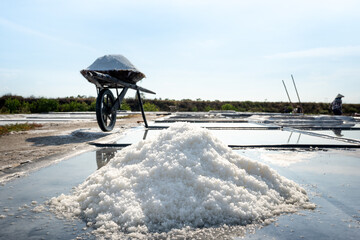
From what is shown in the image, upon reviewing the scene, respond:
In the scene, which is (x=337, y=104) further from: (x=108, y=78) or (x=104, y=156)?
(x=104, y=156)

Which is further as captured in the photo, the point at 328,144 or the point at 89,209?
the point at 328,144

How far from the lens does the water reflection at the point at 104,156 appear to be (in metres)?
4.61

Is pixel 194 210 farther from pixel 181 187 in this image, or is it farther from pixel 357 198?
pixel 357 198

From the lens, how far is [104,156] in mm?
5203

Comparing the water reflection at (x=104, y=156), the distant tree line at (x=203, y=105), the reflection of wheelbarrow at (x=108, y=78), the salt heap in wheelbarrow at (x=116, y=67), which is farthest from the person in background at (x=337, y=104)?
the water reflection at (x=104, y=156)

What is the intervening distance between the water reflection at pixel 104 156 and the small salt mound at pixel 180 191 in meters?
1.30

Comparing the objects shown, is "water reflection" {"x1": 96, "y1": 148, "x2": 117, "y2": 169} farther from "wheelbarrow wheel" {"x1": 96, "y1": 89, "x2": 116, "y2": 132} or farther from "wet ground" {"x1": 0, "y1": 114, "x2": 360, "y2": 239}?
"wheelbarrow wheel" {"x1": 96, "y1": 89, "x2": 116, "y2": 132}

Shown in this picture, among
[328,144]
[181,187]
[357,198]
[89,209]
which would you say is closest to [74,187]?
[89,209]

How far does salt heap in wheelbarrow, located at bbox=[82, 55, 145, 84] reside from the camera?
343 inches

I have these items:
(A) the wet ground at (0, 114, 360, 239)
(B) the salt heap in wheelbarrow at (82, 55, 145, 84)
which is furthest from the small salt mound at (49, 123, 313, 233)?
(B) the salt heap in wheelbarrow at (82, 55, 145, 84)

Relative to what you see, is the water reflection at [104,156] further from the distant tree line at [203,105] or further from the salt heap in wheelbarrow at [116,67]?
the distant tree line at [203,105]

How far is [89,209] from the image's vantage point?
2.50 m

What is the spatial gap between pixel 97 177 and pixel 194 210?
4.33ft

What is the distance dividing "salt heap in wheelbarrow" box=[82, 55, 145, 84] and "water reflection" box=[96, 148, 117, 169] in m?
3.44
